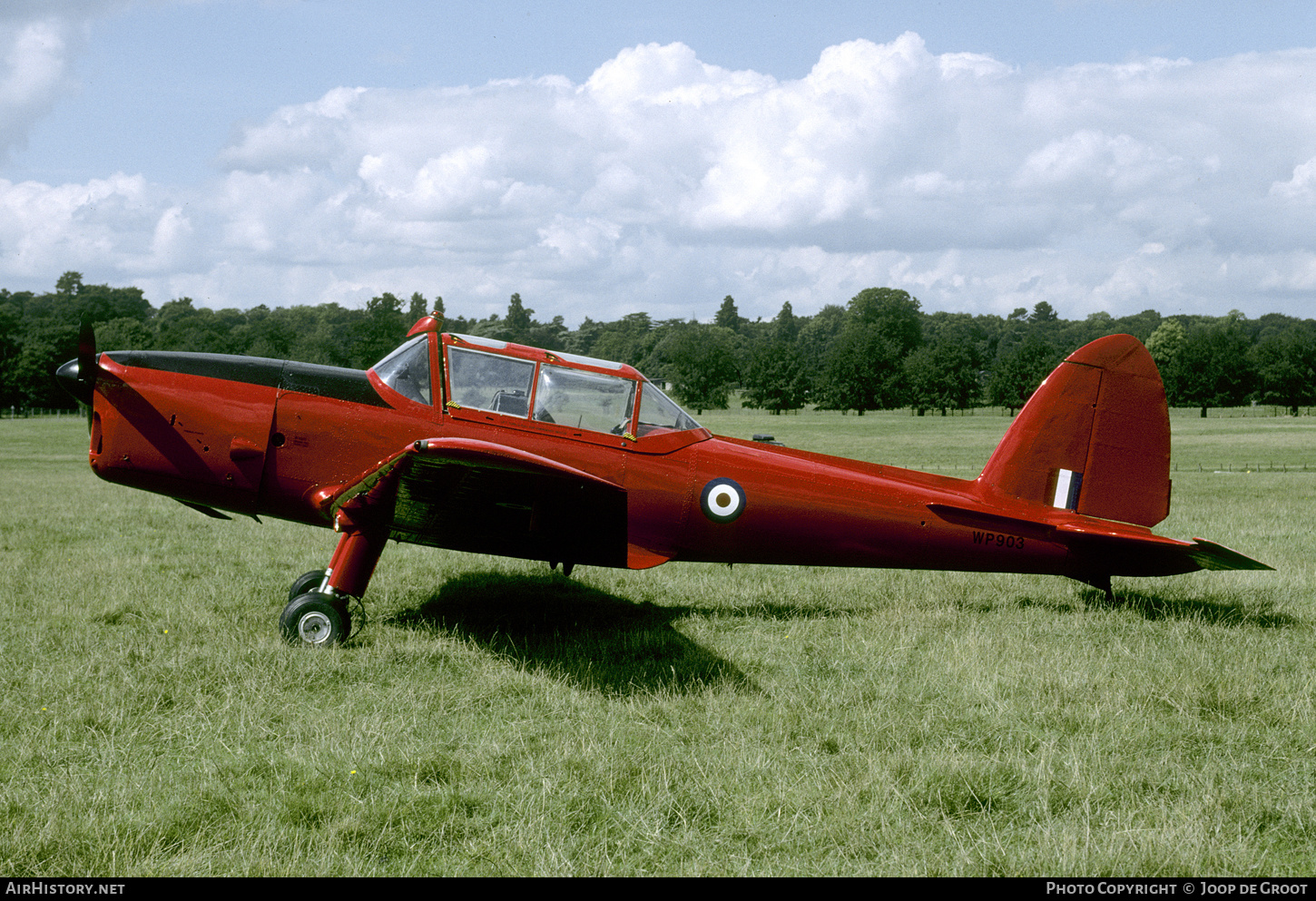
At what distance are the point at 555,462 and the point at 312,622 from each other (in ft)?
6.85

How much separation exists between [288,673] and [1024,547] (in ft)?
18.6

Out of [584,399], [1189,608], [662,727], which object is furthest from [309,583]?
[1189,608]

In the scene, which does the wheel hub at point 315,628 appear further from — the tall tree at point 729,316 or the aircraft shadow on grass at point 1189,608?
the tall tree at point 729,316

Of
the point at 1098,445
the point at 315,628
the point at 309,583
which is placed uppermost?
the point at 1098,445

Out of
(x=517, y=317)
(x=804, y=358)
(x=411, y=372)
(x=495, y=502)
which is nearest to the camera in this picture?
(x=495, y=502)

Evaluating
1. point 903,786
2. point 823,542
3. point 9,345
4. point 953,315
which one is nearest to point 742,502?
point 823,542

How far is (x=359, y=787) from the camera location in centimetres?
390

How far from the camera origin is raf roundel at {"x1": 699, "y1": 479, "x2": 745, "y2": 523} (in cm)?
667

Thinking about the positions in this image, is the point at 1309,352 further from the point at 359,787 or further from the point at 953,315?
the point at 359,787

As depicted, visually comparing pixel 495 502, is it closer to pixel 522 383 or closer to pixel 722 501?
pixel 522 383

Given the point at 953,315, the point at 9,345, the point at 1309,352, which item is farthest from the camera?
the point at 953,315

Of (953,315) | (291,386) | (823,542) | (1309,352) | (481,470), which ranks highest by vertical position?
(953,315)

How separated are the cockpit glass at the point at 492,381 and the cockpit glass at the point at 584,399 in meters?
0.12

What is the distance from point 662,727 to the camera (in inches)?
184
